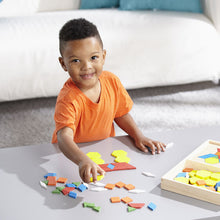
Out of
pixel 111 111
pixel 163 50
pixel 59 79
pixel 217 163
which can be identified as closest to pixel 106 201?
Answer: pixel 217 163

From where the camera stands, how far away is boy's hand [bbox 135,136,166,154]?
1.06m

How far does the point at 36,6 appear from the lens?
8.24 ft

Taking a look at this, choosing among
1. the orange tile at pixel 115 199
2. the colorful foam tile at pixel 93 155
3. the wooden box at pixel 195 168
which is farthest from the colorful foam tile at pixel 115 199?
the colorful foam tile at pixel 93 155

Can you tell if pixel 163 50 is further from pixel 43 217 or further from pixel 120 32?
pixel 43 217

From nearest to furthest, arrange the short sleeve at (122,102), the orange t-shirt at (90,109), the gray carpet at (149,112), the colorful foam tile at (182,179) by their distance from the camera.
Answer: the colorful foam tile at (182,179) → the orange t-shirt at (90,109) → the short sleeve at (122,102) → the gray carpet at (149,112)

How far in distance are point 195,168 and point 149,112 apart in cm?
118

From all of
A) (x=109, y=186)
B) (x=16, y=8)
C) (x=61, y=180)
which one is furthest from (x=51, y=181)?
(x=16, y=8)

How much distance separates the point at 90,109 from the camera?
3.84ft

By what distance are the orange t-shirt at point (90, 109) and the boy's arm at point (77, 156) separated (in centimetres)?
3

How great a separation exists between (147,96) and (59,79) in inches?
21.7

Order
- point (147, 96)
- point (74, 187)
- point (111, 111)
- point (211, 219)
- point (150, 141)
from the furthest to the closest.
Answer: point (147, 96) → point (111, 111) → point (150, 141) → point (74, 187) → point (211, 219)

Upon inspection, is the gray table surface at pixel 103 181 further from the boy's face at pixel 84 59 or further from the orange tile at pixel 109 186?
the boy's face at pixel 84 59

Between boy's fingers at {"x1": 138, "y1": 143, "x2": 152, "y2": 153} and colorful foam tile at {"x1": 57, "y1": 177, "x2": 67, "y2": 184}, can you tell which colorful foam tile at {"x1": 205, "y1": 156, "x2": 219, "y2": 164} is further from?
colorful foam tile at {"x1": 57, "y1": 177, "x2": 67, "y2": 184}

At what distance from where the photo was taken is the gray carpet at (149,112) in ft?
6.37
